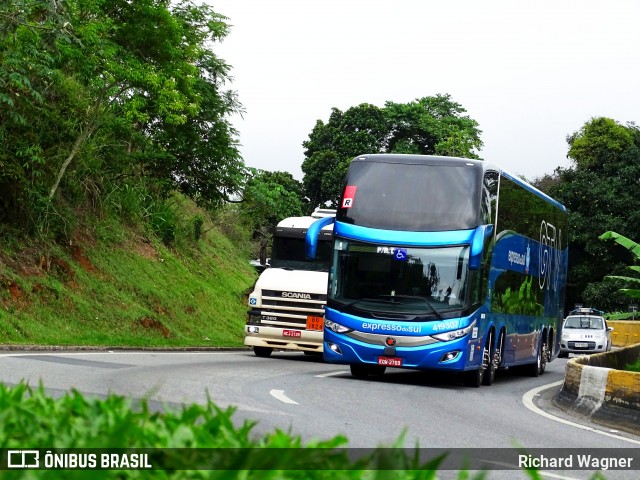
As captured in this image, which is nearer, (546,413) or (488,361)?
(546,413)

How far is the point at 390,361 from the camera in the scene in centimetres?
1841

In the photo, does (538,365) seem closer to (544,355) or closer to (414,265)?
(544,355)

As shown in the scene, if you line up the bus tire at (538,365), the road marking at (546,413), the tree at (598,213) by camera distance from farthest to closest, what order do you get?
the tree at (598,213)
the bus tire at (538,365)
the road marking at (546,413)

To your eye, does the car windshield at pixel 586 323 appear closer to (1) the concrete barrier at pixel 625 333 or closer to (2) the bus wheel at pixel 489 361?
(1) the concrete barrier at pixel 625 333

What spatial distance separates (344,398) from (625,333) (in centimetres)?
5227

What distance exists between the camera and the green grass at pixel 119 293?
28.5 m

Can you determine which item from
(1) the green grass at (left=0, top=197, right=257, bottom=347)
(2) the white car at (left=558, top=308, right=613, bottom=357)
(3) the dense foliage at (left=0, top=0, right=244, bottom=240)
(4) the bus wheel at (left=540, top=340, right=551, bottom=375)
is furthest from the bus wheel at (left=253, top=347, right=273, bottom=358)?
(2) the white car at (left=558, top=308, right=613, bottom=357)

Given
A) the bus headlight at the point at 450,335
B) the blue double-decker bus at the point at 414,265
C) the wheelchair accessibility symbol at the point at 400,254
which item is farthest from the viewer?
the wheelchair accessibility symbol at the point at 400,254

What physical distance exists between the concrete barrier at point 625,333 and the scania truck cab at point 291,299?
39.5 meters

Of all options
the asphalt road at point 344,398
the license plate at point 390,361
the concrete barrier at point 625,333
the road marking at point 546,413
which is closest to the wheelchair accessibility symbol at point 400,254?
the license plate at point 390,361

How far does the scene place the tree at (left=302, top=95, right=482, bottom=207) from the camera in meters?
73.7

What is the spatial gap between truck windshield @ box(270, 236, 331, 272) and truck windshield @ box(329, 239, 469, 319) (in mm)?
7477

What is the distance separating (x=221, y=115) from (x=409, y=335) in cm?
2335

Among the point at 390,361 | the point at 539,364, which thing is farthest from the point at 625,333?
the point at 390,361
